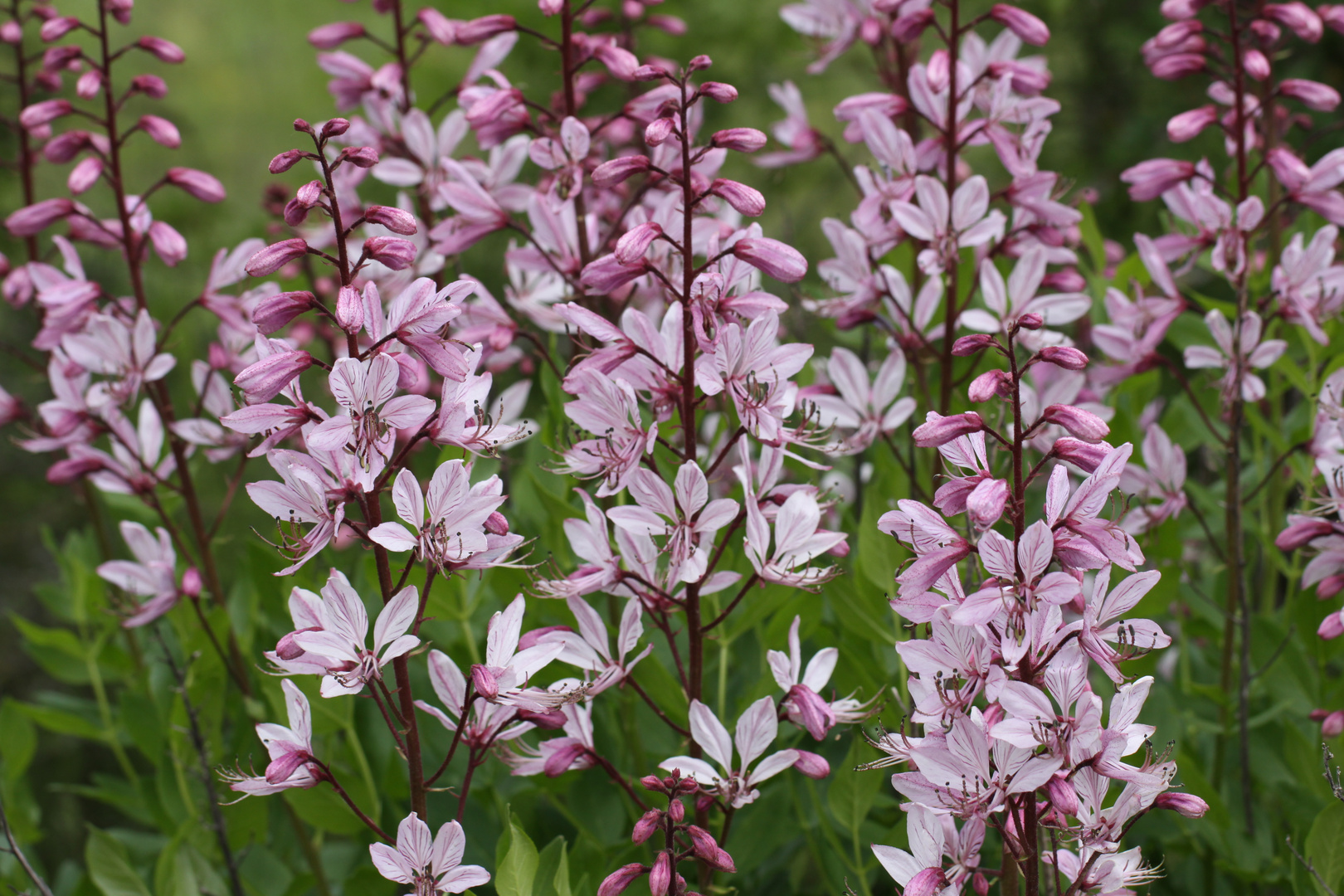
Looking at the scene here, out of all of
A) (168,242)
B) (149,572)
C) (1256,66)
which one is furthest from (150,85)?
(1256,66)

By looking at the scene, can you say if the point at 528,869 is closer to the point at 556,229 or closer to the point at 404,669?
the point at 404,669

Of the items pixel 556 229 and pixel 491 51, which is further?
pixel 491 51

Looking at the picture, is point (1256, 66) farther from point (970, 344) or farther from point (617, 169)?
point (617, 169)

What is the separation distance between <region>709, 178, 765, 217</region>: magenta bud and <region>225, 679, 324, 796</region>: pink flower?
96 cm

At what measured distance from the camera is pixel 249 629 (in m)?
2.83

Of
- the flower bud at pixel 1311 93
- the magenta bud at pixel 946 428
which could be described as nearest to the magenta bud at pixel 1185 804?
the magenta bud at pixel 946 428

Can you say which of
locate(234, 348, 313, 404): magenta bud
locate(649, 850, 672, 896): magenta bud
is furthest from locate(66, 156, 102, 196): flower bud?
locate(649, 850, 672, 896): magenta bud

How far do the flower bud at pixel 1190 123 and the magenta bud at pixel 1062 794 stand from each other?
1.73 m

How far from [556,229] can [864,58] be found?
3.58 metres

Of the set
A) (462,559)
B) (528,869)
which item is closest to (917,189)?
(462,559)

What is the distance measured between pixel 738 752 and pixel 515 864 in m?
0.39

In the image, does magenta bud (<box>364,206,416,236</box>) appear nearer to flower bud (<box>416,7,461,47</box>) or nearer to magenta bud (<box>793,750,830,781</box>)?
magenta bud (<box>793,750,830,781</box>)

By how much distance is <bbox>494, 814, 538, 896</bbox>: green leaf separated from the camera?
1599 mm

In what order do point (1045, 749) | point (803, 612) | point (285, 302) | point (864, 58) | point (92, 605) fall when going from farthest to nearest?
point (864, 58) < point (92, 605) < point (803, 612) < point (285, 302) < point (1045, 749)
